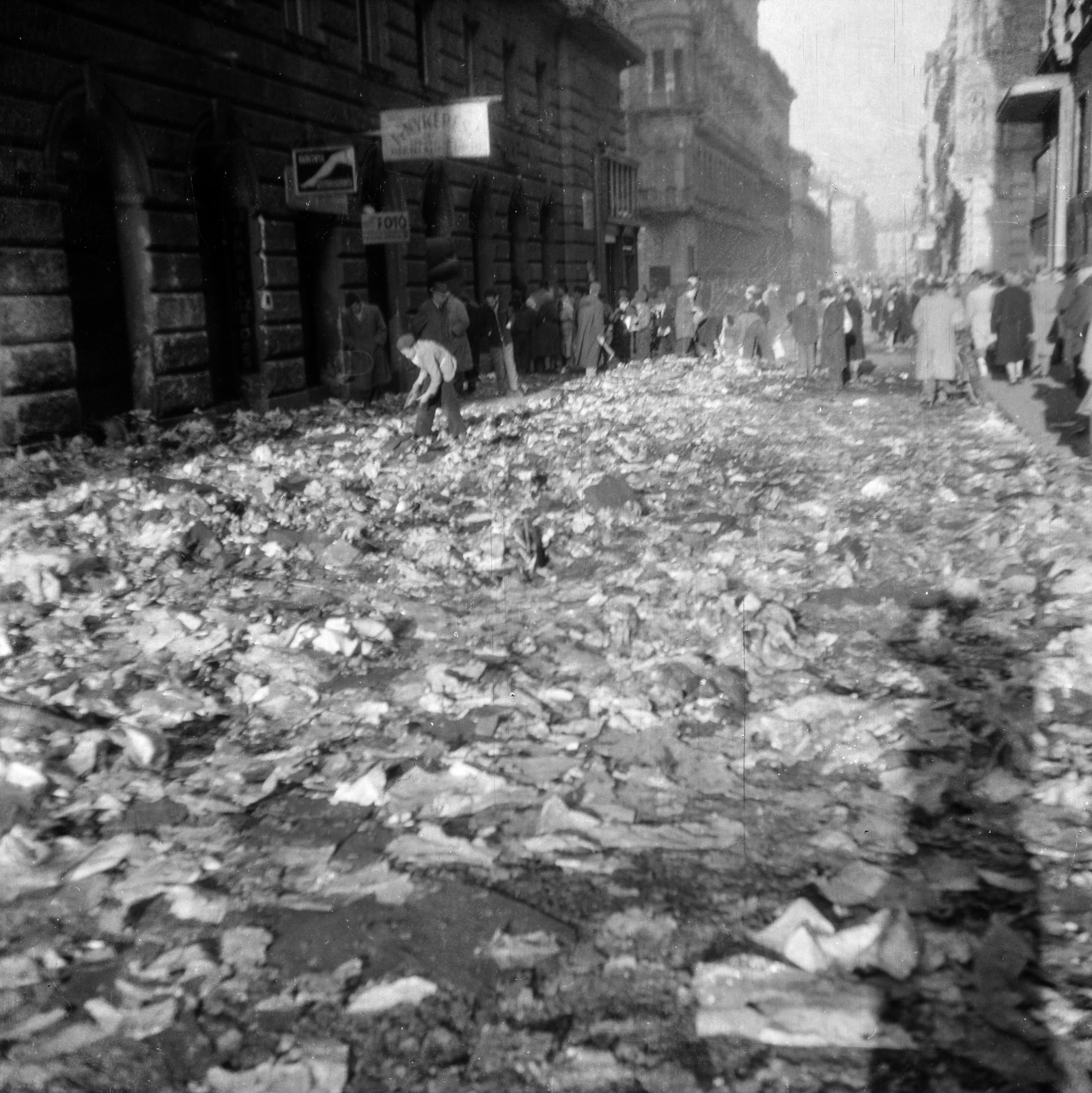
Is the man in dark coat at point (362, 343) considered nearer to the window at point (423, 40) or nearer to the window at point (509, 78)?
the window at point (423, 40)

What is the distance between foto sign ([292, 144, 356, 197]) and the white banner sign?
1.82 metres

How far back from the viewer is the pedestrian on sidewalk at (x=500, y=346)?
755 inches

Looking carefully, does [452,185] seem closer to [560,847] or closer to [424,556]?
[424,556]

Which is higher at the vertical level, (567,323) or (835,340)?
(567,323)

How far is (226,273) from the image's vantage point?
15344mm

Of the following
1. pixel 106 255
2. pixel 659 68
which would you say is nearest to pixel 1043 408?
pixel 106 255

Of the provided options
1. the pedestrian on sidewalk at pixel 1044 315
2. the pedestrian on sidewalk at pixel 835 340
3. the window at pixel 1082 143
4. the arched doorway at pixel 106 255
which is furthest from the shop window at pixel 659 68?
the arched doorway at pixel 106 255

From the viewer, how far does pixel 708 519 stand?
9031 mm

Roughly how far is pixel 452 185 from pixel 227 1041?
20726mm

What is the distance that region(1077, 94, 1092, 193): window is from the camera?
67.6ft

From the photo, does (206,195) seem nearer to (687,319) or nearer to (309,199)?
(309,199)

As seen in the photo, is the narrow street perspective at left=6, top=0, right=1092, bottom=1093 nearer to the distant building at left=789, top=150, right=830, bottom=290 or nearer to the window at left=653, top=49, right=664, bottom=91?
the window at left=653, top=49, right=664, bottom=91

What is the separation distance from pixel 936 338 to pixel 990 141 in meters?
30.2

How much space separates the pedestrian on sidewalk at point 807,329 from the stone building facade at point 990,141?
1310 cm
